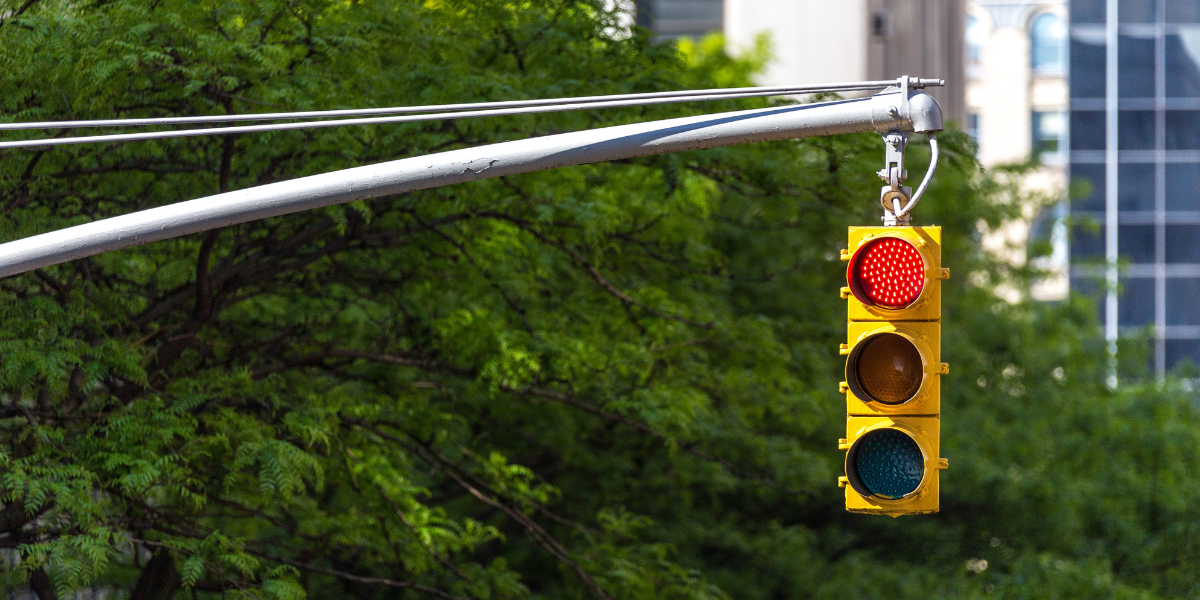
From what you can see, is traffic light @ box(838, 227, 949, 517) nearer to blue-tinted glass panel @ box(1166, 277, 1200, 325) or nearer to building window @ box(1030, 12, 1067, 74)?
blue-tinted glass panel @ box(1166, 277, 1200, 325)

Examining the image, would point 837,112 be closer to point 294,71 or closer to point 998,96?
point 294,71

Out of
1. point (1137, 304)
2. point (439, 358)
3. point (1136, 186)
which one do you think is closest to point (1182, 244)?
point (1136, 186)

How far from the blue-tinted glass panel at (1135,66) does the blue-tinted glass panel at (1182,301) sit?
750 centimetres

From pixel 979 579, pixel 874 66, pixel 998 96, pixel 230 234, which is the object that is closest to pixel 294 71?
pixel 230 234

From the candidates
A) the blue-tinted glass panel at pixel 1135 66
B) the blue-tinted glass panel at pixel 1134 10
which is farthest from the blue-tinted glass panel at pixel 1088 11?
the blue-tinted glass panel at pixel 1135 66

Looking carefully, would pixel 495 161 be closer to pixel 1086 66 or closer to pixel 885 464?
pixel 885 464

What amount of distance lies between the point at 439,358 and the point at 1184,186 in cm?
4636

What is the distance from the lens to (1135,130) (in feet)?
164

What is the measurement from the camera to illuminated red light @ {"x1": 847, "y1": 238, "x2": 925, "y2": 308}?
4.19m

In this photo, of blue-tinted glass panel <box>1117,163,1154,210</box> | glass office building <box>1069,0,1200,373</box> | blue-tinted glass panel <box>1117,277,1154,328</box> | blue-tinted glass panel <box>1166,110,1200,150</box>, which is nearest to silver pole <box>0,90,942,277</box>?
blue-tinted glass panel <box>1117,277,1154,328</box>

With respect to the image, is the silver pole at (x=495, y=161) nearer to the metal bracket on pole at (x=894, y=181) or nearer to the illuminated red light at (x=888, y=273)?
the metal bracket on pole at (x=894, y=181)

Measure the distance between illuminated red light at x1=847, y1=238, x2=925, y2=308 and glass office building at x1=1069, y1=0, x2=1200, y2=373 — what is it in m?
48.8

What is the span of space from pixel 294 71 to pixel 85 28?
1.37 metres

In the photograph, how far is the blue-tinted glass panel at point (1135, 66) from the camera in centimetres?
5000
